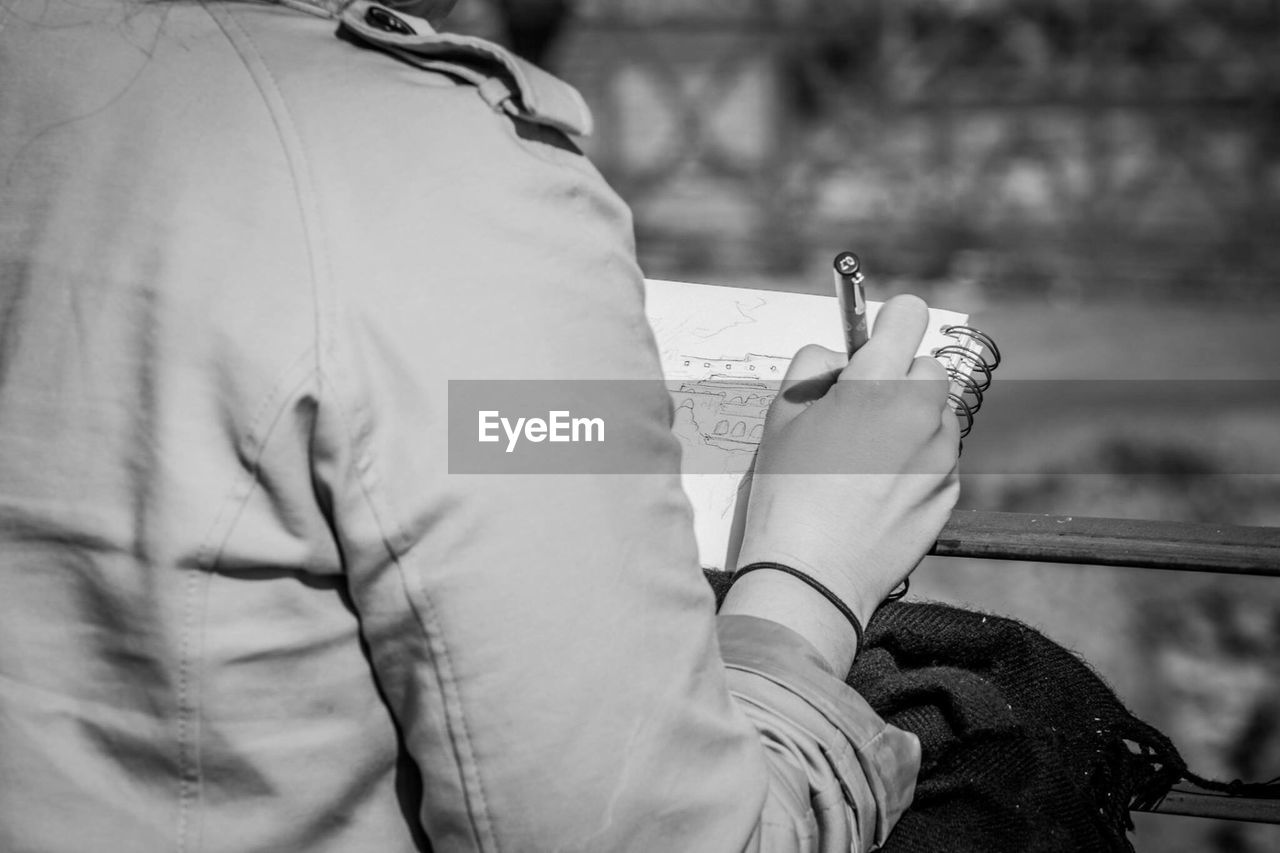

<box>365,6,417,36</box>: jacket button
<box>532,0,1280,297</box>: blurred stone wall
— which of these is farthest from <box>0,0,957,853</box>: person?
<box>532,0,1280,297</box>: blurred stone wall

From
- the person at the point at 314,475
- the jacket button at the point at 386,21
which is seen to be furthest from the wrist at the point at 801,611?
the jacket button at the point at 386,21

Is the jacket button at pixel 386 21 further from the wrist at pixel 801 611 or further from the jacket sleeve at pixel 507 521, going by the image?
the wrist at pixel 801 611

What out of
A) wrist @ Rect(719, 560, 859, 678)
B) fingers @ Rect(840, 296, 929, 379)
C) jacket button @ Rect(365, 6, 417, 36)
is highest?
jacket button @ Rect(365, 6, 417, 36)

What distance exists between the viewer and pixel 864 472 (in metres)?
1.01

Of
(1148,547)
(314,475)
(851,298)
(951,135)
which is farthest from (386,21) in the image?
(951,135)

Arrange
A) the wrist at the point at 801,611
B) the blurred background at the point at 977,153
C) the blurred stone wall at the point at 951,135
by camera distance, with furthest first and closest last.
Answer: the blurred stone wall at the point at 951,135
the blurred background at the point at 977,153
the wrist at the point at 801,611

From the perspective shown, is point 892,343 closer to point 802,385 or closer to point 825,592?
point 802,385

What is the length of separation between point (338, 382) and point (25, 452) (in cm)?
18

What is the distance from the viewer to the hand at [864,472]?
100 centimetres

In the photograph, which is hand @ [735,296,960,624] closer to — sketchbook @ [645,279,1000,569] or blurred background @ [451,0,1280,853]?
sketchbook @ [645,279,1000,569]

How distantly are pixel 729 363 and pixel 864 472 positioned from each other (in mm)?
283

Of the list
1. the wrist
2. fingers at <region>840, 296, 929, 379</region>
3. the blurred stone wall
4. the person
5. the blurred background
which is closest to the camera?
the person

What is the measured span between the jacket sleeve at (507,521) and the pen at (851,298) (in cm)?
38

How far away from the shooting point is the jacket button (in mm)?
681
